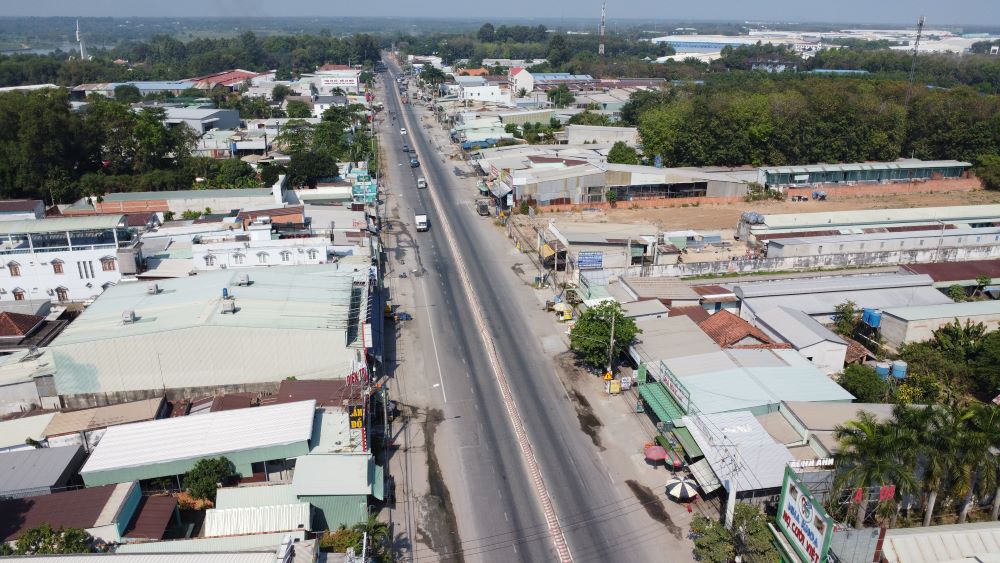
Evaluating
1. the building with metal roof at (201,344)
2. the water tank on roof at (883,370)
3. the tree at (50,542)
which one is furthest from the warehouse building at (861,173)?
the tree at (50,542)

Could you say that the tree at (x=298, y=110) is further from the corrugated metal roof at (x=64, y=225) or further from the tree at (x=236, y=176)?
the corrugated metal roof at (x=64, y=225)

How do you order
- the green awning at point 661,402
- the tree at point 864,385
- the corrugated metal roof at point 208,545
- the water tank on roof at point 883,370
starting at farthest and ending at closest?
1. the water tank on roof at point 883,370
2. the tree at point 864,385
3. the green awning at point 661,402
4. the corrugated metal roof at point 208,545

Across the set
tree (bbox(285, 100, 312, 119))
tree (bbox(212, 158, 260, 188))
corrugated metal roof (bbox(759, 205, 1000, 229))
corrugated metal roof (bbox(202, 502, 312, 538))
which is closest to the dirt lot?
corrugated metal roof (bbox(759, 205, 1000, 229))


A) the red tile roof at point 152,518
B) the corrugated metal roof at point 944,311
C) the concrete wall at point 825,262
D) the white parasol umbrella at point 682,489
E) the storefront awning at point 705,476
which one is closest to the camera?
the red tile roof at point 152,518

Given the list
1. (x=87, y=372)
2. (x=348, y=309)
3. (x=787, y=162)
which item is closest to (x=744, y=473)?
(x=348, y=309)

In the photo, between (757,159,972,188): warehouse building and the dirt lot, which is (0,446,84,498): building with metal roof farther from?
(757,159,972,188): warehouse building
